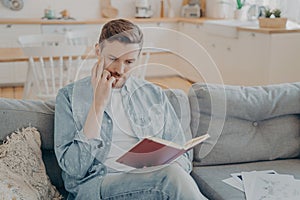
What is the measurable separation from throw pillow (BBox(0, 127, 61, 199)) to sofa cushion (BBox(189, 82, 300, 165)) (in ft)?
2.31

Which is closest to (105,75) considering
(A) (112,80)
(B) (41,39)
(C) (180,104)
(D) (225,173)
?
(A) (112,80)

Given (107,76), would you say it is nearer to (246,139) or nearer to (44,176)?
(44,176)

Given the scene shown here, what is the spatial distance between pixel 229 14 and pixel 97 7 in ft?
5.81

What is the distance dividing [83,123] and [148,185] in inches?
12.8

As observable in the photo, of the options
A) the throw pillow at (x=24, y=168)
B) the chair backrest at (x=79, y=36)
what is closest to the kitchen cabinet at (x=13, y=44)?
the chair backrest at (x=79, y=36)

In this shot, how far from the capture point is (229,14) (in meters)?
5.37

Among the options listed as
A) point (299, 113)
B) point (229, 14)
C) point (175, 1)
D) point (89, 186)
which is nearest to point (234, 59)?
point (229, 14)

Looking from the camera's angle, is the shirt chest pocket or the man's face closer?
the man's face

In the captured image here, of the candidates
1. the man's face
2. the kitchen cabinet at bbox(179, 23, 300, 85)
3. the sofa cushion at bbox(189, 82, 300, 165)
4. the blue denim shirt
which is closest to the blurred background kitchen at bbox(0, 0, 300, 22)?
the kitchen cabinet at bbox(179, 23, 300, 85)

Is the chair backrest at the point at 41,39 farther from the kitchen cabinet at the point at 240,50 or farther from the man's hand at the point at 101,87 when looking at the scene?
the man's hand at the point at 101,87

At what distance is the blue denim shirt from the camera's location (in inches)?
59.6

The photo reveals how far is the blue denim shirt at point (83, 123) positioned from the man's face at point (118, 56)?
14 centimetres

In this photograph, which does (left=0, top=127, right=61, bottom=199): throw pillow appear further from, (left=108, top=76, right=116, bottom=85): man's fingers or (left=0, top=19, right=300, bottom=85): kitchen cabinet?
(left=0, top=19, right=300, bottom=85): kitchen cabinet

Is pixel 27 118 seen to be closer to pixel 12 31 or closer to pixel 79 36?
pixel 79 36
